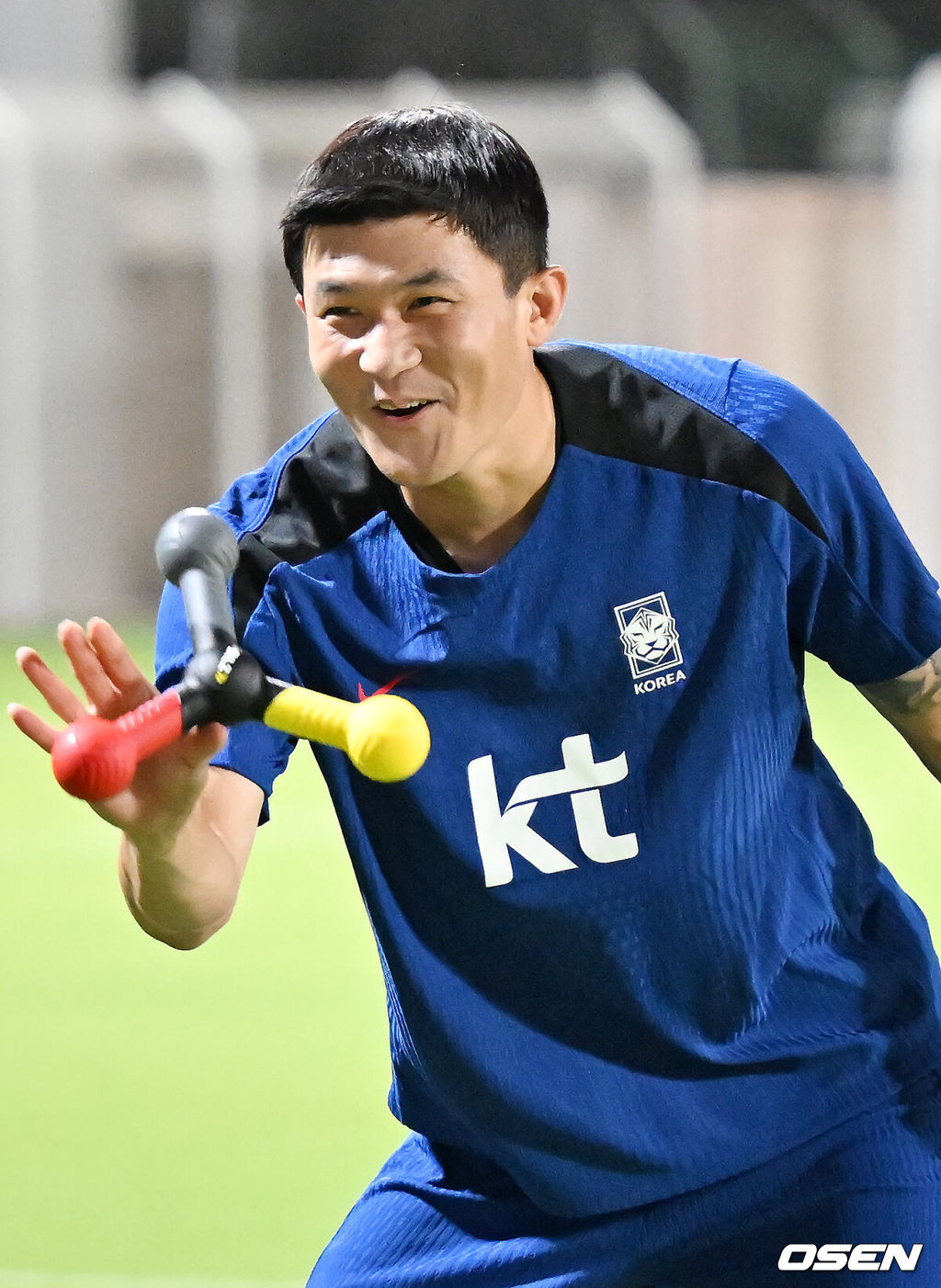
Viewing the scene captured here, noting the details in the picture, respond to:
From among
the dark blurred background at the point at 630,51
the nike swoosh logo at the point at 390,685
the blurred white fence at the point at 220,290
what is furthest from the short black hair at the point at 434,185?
the dark blurred background at the point at 630,51

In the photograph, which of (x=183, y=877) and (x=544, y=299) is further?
(x=544, y=299)

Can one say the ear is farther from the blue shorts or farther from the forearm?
the blue shorts

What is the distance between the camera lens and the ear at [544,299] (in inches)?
81.7

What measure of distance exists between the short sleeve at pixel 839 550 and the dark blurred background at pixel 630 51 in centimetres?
976

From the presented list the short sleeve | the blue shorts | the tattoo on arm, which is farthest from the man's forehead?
the blue shorts

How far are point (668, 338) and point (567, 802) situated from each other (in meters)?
9.31

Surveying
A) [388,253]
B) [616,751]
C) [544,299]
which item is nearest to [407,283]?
[388,253]

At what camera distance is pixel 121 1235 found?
10.8 ft

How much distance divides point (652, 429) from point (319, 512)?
37cm

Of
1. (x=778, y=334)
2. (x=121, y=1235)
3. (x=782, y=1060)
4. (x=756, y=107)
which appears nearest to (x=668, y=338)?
(x=778, y=334)

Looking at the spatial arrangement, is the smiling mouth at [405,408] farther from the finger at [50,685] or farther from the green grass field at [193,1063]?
the green grass field at [193,1063]

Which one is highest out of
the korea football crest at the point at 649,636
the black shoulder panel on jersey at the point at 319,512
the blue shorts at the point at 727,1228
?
the black shoulder panel on jersey at the point at 319,512

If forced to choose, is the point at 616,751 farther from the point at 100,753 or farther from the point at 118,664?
the point at 100,753

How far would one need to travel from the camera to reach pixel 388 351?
1886 millimetres
